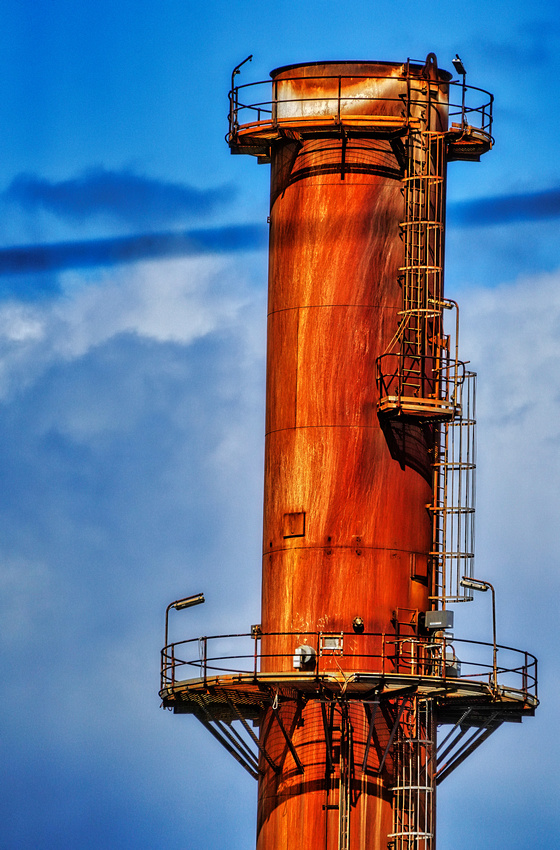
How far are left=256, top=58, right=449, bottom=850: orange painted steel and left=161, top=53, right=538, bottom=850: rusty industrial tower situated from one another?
0.19 ft

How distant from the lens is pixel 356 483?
70.8 meters

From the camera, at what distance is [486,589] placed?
69625mm

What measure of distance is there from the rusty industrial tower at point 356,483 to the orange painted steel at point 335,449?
6 cm

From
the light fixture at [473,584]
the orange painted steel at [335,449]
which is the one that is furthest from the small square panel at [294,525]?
the light fixture at [473,584]

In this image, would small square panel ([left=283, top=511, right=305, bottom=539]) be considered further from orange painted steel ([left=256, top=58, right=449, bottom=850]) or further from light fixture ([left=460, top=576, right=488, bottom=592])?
light fixture ([left=460, top=576, right=488, bottom=592])

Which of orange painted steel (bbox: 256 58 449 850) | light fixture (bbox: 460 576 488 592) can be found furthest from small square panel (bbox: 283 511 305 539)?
light fixture (bbox: 460 576 488 592)

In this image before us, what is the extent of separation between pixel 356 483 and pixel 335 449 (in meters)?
1.15

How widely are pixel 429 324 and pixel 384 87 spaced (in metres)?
6.93

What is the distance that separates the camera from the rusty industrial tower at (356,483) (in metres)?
69.4

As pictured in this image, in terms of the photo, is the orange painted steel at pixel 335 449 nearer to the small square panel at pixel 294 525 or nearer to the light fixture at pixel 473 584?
the small square panel at pixel 294 525

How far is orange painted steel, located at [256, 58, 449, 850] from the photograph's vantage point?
229ft

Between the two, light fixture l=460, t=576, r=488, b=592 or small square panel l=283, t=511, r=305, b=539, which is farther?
small square panel l=283, t=511, r=305, b=539

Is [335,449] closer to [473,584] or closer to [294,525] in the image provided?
Result: [294,525]

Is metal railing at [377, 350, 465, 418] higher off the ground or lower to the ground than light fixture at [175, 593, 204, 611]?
higher
